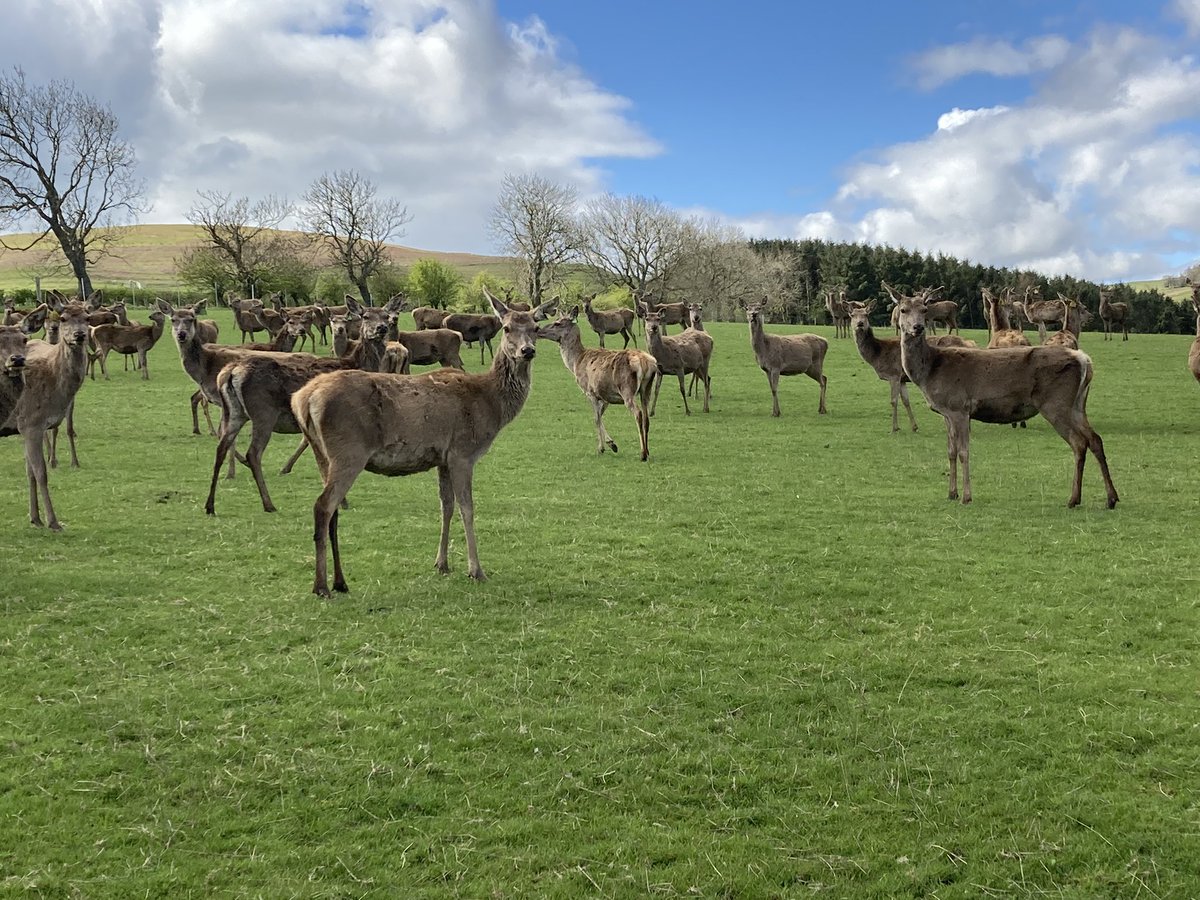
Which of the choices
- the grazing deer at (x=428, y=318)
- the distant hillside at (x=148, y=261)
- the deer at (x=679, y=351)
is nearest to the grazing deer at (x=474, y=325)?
the grazing deer at (x=428, y=318)

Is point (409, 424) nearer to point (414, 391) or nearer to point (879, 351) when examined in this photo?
point (414, 391)

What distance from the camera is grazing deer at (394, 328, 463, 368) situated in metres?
25.8

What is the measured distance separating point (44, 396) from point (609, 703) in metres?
8.13

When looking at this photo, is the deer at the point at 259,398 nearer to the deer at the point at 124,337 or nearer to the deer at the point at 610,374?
the deer at the point at 610,374

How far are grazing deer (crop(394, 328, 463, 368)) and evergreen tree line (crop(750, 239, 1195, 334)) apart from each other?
45.3m

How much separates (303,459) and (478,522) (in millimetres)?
5968

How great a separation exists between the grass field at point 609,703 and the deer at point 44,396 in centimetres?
52

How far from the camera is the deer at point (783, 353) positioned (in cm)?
2128

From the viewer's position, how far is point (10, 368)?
29.1ft

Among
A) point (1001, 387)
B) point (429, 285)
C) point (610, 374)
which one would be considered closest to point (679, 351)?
point (610, 374)

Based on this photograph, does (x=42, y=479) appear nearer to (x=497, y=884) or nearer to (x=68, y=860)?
(x=68, y=860)

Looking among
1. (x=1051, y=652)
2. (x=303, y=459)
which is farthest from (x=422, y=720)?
(x=303, y=459)

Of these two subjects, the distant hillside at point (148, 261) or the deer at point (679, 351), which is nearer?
the deer at point (679, 351)

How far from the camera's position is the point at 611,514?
35.0 feet
